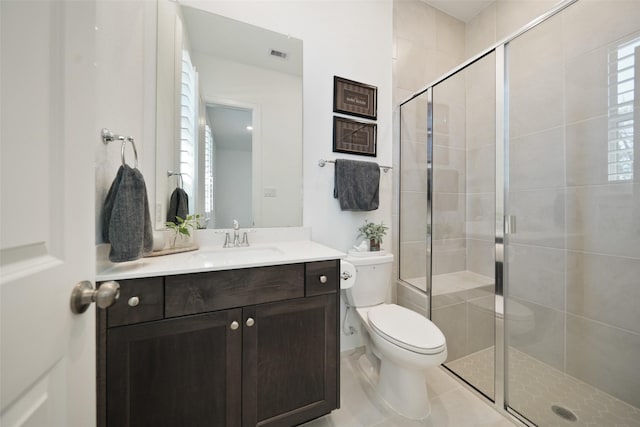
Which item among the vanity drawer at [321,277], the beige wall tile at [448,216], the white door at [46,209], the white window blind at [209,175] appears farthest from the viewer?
the beige wall tile at [448,216]

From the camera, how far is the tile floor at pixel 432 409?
1231mm

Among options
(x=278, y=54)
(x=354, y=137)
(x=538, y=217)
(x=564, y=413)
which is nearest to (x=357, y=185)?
(x=354, y=137)

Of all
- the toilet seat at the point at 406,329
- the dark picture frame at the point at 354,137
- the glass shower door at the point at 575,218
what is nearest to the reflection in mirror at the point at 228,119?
the dark picture frame at the point at 354,137

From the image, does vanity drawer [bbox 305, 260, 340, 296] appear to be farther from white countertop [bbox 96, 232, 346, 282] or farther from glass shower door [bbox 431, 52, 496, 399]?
glass shower door [bbox 431, 52, 496, 399]

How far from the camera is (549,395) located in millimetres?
1305

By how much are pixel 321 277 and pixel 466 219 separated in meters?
1.35

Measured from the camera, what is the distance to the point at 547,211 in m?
1.46

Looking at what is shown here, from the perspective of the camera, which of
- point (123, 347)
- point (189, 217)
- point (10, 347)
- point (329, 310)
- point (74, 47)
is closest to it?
point (10, 347)

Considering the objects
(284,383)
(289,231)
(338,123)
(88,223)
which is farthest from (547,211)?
(88,223)

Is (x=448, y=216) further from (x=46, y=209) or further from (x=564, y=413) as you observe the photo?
(x=46, y=209)

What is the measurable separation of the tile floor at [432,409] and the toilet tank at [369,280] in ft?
1.60

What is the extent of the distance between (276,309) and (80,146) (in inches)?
32.9

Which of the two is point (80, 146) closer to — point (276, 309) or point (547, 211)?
point (276, 309)

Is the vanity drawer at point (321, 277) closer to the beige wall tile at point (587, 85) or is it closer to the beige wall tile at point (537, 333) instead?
the beige wall tile at point (537, 333)
